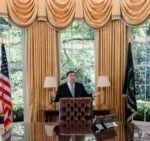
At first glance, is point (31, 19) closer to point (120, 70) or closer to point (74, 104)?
point (120, 70)

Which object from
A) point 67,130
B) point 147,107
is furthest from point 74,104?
point 147,107

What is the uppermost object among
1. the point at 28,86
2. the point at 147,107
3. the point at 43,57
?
the point at 43,57

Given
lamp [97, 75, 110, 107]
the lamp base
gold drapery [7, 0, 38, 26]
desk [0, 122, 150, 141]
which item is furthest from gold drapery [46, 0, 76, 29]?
desk [0, 122, 150, 141]

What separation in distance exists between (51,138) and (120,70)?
158 inches

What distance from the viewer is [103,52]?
7254mm

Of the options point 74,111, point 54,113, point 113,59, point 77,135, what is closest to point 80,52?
point 113,59

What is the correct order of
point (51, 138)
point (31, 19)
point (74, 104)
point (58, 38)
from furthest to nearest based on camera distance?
point (58, 38)
point (31, 19)
point (74, 104)
point (51, 138)

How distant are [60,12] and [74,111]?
2.96 m

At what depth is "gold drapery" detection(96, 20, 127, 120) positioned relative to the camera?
7.15 meters

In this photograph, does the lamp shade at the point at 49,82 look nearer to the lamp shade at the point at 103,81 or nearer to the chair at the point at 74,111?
the lamp shade at the point at 103,81

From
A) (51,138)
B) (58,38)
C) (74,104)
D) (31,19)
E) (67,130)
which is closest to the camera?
(51,138)

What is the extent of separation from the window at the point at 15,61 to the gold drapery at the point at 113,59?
1.67m

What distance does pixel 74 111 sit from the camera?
4738mm

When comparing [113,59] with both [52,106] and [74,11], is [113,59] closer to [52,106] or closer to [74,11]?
[74,11]
